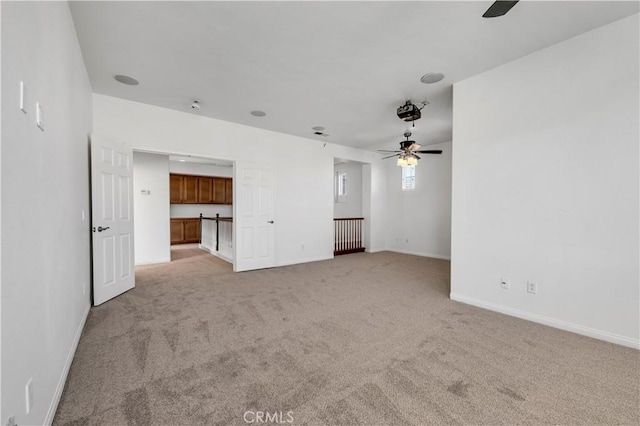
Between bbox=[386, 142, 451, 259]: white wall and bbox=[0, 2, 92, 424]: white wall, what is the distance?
21.9 feet

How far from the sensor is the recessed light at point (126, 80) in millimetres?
3299

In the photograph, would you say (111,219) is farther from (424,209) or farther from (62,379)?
(424,209)

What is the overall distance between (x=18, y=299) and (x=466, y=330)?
3.19 metres

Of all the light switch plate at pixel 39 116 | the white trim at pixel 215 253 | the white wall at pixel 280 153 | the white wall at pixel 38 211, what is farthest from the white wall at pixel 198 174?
the light switch plate at pixel 39 116

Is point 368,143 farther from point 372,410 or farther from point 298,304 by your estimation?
point 372,410

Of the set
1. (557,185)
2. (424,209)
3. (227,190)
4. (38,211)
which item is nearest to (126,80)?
(38,211)

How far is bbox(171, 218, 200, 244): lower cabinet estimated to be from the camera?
8406 millimetres

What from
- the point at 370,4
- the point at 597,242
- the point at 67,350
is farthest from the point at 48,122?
the point at 597,242

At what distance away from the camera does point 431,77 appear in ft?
10.8

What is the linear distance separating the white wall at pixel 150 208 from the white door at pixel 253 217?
2.01 m

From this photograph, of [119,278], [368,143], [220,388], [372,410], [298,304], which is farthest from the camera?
[368,143]

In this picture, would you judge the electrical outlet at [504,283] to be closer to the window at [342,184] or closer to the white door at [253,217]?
the white door at [253,217]

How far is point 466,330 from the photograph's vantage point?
2609 mm

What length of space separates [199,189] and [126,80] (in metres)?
5.75
